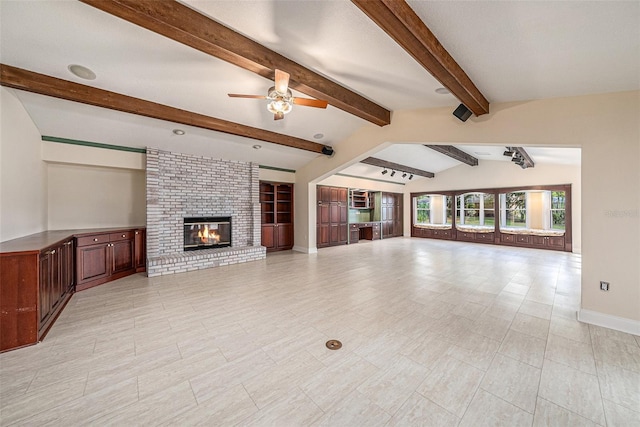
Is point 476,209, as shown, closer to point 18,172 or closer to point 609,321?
point 609,321

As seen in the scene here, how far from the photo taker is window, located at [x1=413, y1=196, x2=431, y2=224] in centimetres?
1186

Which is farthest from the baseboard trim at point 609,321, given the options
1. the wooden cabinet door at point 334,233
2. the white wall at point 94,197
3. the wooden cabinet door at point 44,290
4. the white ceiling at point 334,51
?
the white wall at point 94,197

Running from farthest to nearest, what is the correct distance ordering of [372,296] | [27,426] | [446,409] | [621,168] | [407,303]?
[372,296] → [407,303] → [621,168] → [446,409] → [27,426]

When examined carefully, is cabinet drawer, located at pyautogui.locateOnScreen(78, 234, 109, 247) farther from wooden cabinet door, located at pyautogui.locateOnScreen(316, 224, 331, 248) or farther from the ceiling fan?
wooden cabinet door, located at pyautogui.locateOnScreen(316, 224, 331, 248)

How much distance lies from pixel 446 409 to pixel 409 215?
35.9 ft

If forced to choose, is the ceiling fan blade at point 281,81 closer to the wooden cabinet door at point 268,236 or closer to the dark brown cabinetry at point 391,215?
the wooden cabinet door at point 268,236

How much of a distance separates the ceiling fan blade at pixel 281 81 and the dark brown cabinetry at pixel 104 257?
421cm

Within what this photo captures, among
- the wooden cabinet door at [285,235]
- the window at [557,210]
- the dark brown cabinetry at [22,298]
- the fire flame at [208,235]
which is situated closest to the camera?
the dark brown cabinetry at [22,298]

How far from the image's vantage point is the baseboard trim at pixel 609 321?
9.05 ft

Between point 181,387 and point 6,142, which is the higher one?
point 6,142

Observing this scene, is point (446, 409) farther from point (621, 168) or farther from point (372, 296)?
point (621, 168)

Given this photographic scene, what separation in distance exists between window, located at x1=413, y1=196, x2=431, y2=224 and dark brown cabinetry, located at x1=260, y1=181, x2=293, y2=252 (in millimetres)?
6743

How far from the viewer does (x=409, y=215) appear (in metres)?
12.0

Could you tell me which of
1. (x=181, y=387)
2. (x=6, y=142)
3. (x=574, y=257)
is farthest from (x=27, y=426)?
(x=574, y=257)
